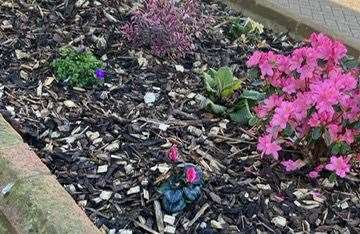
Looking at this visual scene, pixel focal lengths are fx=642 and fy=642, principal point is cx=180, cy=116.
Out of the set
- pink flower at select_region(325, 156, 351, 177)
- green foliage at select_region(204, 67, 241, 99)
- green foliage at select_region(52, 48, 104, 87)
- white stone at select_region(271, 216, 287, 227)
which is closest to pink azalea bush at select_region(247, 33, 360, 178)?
pink flower at select_region(325, 156, 351, 177)

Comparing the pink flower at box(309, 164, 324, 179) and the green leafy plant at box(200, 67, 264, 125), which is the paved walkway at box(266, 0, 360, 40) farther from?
the pink flower at box(309, 164, 324, 179)

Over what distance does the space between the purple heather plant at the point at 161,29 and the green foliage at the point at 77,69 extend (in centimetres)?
35

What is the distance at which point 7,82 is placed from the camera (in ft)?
10.6

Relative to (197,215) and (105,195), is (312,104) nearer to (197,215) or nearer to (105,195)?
(197,215)

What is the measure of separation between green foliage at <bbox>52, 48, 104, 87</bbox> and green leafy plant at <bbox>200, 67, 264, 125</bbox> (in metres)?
0.58

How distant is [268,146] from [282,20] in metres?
1.90

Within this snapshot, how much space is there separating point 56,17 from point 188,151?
1.47 metres

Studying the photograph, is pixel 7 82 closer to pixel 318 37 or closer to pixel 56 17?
pixel 56 17

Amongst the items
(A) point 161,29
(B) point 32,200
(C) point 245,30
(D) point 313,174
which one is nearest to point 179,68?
(A) point 161,29

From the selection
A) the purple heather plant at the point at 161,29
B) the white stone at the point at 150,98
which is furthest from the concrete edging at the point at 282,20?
the white stone at the point at 150,98

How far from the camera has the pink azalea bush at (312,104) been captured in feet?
8.28

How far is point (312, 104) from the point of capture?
255 centimetres

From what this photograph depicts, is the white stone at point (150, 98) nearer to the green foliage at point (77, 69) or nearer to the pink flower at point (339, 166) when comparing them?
the green foliage at point (77, 69)

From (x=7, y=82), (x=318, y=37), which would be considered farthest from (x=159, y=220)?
(x=7, y=82)
